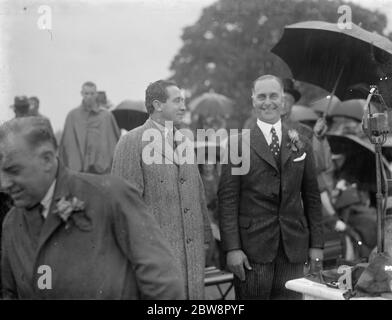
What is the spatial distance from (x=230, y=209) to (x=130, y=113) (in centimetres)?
162

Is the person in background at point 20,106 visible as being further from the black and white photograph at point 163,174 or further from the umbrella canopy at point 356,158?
the umbrella canopy at point 356,158

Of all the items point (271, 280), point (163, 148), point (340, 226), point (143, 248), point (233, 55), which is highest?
point (233, 55)

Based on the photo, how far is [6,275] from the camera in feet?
7.81

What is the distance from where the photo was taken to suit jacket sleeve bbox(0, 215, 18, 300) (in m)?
2.36

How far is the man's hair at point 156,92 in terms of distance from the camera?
366 cm

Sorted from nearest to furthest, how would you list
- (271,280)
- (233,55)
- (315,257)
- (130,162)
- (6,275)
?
(6,275) < (130,162) < (271,280) < (315,257) < (233,55)

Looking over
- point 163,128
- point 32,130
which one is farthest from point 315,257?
point 32,130

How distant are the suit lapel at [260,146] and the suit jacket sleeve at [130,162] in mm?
714

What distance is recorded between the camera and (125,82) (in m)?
4.18

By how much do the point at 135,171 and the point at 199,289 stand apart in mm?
774

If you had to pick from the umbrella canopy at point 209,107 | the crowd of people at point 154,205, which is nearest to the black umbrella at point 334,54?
the crowd of people at point 154,205

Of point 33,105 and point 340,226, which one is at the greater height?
point 33,105

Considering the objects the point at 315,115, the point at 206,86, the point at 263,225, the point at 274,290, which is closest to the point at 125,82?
the point at 263,225

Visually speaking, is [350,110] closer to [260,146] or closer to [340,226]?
[340,226]
